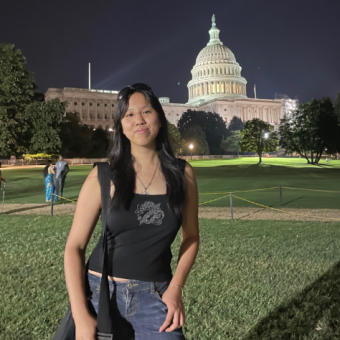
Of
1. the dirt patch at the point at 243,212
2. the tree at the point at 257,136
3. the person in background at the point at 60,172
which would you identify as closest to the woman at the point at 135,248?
the dirt patch at the point at 243,212

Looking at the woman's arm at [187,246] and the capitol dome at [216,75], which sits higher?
the capitol dome at [216,75]

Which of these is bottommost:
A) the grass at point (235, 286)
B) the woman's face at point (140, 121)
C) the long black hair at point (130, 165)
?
the grass at point (235, 286)

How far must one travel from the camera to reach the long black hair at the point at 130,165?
1.84 meters

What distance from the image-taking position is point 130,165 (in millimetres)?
2021

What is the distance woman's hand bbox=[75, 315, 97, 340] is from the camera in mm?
1667

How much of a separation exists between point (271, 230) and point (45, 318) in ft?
21.4

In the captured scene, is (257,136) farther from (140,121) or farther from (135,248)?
(135,248)

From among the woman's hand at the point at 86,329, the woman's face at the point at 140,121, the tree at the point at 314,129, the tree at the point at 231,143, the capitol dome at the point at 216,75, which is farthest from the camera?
the capitol dome at the point at 216,75

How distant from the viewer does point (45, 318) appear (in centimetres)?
434

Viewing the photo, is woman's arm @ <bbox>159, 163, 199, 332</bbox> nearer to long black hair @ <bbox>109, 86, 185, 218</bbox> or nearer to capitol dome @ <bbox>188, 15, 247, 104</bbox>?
long black hair @ <bbox>109, 86, 185, 218</bbox>

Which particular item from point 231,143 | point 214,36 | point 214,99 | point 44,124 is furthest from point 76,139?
point 214,36

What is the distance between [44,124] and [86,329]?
4329cm

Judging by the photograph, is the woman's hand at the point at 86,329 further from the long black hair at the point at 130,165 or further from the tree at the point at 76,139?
the tree at the point at 76,139

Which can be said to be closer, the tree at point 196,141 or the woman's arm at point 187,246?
the woman's arm at point 187,246
